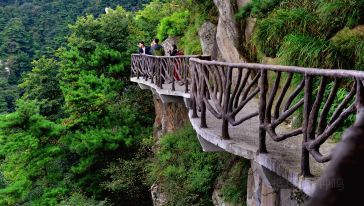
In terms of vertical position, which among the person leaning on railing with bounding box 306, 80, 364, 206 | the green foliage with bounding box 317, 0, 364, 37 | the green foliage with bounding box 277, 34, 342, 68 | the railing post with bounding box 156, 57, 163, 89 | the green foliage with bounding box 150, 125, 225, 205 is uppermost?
the green foliage with bounding box 317, 0, 364, 37

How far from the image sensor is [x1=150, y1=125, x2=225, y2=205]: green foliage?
10906 millimetres

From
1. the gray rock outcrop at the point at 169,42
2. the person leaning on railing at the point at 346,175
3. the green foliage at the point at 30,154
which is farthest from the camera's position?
the gray rock outcrop at the point at 169,42

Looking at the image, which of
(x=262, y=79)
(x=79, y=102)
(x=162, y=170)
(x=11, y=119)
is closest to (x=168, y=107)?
(x=162, y=170)

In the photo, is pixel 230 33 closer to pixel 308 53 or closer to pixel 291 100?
pixel 308 53

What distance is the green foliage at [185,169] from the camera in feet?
35.8

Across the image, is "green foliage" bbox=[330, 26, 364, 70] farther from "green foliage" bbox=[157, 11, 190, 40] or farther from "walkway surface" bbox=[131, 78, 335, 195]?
"green foliage" bbox=[157, 11, 190, 40]

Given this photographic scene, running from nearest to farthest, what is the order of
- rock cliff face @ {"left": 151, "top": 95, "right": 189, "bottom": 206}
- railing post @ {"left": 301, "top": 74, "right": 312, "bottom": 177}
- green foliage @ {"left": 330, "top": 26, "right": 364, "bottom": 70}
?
1. railing post @ {"left": 301, "top": 74, "right": 312, "bottom": 177}
2. green foliage @ {"left": 330, "top": 26, "right": 364, "bottom": 70}
3. rock cliff face @ {"left": 151, "top": 95, "right": 189, "bottom": 206}

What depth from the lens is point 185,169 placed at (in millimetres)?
12203

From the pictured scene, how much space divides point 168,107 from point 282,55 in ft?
35.1

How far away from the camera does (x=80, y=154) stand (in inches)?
767

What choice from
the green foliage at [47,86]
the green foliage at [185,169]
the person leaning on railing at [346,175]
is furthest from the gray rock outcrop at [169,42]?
the person leaning on railing at [346,175]

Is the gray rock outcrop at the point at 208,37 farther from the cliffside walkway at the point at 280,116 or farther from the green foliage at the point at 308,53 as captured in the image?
the green foliage at the point at 308,53

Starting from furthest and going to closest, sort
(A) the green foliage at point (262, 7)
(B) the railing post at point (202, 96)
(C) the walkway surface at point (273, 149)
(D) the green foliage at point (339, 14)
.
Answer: (A) the green foliage at point (262, 7) → (D) the green foliage at point (339, 14) → (B) the railing post at point (202, 96) → (C) the walkway surface at point (273, 149)

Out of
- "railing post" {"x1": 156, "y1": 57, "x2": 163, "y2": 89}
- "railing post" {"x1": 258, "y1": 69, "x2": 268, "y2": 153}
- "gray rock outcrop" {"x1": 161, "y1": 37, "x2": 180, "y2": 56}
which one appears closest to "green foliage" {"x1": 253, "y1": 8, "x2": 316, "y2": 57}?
"railing post" {"x1": 258, "y1": 69, "x2": 268, "y2": 153}
